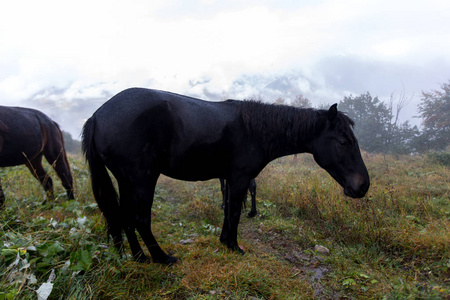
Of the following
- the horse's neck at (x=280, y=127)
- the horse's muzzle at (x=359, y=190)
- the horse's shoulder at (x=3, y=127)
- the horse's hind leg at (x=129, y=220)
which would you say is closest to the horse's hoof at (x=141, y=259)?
the horse's hind leg at (x=129, y=220)

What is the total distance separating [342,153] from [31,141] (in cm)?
585

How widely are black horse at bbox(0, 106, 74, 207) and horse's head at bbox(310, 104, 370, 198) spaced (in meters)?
4.50

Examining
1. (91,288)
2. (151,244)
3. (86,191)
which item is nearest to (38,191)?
(86,191)

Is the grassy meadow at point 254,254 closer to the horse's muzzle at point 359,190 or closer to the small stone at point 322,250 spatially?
the small stone at point 322,250

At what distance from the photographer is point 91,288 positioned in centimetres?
181

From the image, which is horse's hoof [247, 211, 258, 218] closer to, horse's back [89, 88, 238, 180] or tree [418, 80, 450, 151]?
horse's back [89, 88, 238, 180]

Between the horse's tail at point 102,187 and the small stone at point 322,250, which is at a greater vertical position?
the horse's tail at point 102,187

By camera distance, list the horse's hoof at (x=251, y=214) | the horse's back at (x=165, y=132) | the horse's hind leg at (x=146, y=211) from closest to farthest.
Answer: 1. the horse's back at (x=165, y=132)
2. the horse's hind leg at (x=146, y=211)
3. the horse's hoof at (x=251, y=214)

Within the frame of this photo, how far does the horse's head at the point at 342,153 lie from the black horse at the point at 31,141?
14.8ft

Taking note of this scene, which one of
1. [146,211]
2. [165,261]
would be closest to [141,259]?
[165,261]

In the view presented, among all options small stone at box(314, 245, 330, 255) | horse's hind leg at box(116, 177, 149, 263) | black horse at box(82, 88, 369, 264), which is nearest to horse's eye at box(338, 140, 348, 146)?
black horse at box(82, 88, 369, 264)

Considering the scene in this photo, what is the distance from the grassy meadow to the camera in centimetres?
187

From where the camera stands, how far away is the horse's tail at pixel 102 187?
249cm

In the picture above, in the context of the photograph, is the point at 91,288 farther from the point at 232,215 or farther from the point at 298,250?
the point at 298,250
